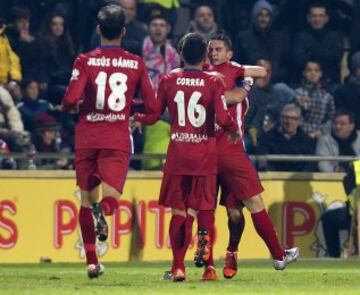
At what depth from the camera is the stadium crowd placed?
2120cm

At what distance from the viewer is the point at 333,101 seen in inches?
893

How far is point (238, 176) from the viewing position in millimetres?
15031

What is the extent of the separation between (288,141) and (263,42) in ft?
6.12

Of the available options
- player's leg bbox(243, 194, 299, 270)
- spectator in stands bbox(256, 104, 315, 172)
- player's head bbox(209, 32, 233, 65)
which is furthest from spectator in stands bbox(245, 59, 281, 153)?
player's head bbox(209, 32, 233, 65)

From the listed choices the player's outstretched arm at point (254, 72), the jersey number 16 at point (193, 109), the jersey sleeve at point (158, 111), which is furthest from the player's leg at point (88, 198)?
the player's outstretched arm at point (254, 72)

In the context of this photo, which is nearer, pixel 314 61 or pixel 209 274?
pixel 209 274

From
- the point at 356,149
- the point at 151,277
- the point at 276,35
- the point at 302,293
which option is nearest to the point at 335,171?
the point at 356,149

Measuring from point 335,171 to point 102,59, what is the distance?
25.9ft

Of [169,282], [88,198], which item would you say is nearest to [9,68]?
[88,198]

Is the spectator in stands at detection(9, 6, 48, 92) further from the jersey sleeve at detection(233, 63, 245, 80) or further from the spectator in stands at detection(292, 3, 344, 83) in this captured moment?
the jersey sleeve at detection(233, 63, 245, 80)

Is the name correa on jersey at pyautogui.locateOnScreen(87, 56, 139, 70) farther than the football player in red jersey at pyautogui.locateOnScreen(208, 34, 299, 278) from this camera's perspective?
No

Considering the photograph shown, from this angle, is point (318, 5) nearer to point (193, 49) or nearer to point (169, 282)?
point (193, 49)

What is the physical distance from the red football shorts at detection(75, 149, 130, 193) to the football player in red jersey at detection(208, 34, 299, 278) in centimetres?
107

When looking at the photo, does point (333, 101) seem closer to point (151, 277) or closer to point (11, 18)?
point (11, 18)
